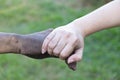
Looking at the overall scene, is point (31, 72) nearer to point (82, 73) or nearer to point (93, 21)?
point (82, 73)

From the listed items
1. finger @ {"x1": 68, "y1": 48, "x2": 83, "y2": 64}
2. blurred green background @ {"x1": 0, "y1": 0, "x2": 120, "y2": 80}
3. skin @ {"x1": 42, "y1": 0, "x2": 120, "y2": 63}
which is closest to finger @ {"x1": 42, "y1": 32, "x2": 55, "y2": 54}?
skin @ {"x1": 42, "y1": 0, "x2": 120, "y2": 63}

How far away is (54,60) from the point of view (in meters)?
3.78

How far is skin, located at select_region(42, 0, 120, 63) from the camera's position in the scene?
1.60m

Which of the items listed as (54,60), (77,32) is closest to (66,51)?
(77,32)

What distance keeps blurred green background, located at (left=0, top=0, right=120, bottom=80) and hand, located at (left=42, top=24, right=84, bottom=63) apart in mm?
1538

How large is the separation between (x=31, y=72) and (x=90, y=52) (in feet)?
2.15

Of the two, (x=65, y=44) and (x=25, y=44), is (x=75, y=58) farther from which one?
(x=25, y=44)

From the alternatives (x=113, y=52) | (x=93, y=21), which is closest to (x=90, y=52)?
(x=113, y=52)

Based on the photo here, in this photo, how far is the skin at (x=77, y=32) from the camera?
1597 mm

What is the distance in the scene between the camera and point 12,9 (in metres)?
4.83

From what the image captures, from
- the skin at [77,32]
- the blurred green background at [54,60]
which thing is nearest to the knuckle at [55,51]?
the skin at [77,32]

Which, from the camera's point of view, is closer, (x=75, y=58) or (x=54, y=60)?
(x=75, y=58)

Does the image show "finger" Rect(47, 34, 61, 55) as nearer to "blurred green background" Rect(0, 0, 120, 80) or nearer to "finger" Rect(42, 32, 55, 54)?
"finger" Rect(42, 32, 55, 54)

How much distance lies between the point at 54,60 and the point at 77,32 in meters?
2.12
